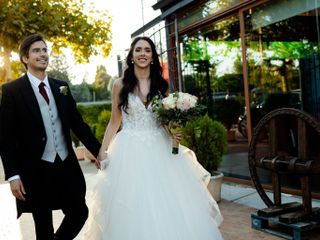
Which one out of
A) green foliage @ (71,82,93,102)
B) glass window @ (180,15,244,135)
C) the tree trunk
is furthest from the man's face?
green foliage @ (71,82,93,102)

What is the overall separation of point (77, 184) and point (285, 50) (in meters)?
4.09

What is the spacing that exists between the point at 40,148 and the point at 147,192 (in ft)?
3.10

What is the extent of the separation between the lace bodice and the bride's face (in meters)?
0.32

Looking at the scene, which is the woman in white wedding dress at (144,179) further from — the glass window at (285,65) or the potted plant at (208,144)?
the potted plant at (208,144)

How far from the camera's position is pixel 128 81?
392 centimetres

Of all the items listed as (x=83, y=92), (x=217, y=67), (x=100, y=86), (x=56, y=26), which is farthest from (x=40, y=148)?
(x=100, y=86)

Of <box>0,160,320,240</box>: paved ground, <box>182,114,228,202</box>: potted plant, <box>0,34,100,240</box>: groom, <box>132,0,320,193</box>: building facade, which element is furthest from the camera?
<box>182,114,228,202</box>: potted plant

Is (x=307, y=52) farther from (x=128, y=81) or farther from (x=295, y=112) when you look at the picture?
(x=128, y=81)

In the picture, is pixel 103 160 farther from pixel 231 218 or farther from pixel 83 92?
pixel 83 92

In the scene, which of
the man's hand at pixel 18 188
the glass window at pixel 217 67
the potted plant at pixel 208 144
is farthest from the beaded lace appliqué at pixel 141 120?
the glass window at pixel 217 67

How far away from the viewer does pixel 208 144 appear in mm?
5805

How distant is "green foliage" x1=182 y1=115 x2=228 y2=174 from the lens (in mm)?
5785

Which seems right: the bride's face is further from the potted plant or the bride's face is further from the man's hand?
the potted plant

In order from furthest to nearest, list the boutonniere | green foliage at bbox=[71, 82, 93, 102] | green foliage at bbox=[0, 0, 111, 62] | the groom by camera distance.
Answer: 1. green foliage at bbox=[71, 82, 93, 102]
2. green foliage at bbox=[0, 0, 111, 62]
3. the boutonniere
4. the groom
